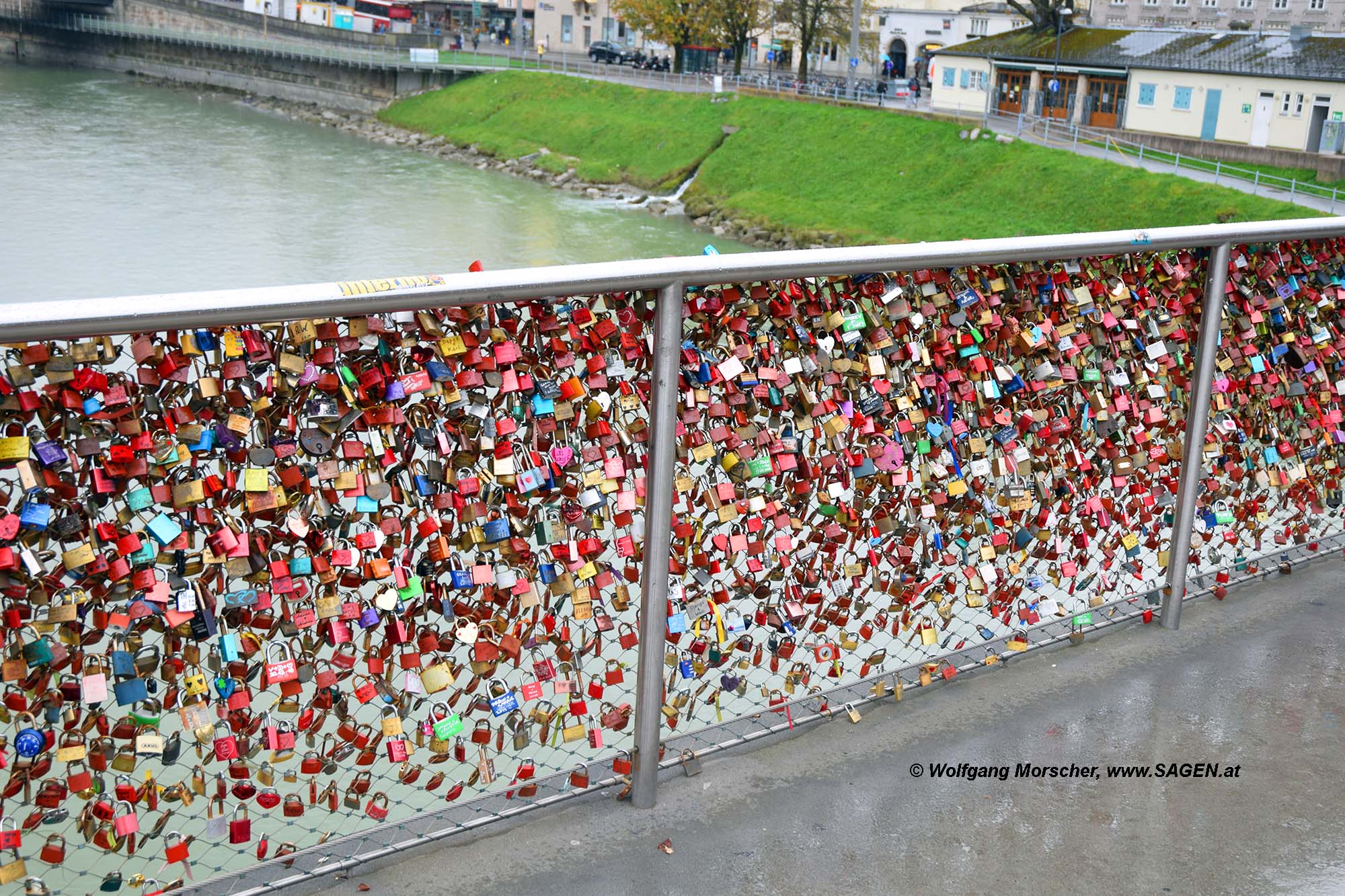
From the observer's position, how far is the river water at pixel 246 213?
73.6ft

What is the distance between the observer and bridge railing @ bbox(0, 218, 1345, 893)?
7.22 feet

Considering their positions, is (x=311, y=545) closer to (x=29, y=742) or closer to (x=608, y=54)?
(x=29, y=742)

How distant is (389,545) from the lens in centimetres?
245

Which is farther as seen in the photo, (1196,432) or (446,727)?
(1196,432)

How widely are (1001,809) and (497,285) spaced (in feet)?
4.90

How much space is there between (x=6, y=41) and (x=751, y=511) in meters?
60.9

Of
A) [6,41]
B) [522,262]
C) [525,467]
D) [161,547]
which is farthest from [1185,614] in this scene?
[6,41]

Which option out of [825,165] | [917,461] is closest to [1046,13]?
[825,165]

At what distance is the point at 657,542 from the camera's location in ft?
8.98

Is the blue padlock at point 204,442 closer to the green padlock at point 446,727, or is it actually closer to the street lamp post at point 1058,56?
the green padlock at point 446,727

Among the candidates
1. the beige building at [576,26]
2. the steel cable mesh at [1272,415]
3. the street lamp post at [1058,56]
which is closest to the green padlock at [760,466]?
the steel cable mesh at [1272,415]

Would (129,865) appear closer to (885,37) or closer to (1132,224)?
(1132,224)

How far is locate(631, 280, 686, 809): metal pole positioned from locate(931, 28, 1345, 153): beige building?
98.5ft

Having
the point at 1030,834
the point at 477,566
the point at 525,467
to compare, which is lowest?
the point at 1030,834
